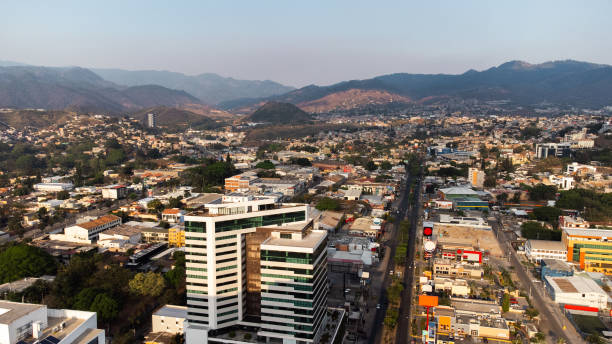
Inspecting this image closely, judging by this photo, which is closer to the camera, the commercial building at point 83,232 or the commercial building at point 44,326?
the commercial building at point 44,326

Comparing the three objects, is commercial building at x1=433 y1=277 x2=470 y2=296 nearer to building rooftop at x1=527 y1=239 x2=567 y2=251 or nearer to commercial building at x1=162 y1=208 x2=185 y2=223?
building rooftop at x1=527 y1=239 x2=567 y2=251

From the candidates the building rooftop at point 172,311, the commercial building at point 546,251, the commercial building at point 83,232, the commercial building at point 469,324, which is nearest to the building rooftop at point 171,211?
the commercial building at point 83,232

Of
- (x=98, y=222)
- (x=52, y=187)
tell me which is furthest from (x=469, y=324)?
(x=52, y=187)

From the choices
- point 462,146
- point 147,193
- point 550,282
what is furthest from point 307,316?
point 462,146

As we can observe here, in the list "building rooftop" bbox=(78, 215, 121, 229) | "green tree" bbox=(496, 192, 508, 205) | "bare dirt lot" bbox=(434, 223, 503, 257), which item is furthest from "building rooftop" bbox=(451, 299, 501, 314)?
"green tree" bbox=(496, 192, 508, 205)

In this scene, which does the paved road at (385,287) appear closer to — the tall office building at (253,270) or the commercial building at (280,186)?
the tall office building at (253,270)

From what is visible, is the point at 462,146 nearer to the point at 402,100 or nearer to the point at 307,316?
the point at 307,316

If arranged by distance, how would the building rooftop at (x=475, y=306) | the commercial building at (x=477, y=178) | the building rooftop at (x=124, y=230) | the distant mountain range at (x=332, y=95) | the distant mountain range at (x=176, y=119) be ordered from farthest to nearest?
the distant mountain range at (x=332, y=95) → the distant mountain range at (x=176, y=119) → the commercial building at (x=477, y=178) → the building rooftop at (x=124, y=230) → the building rooftop at (x=475, y=306)
